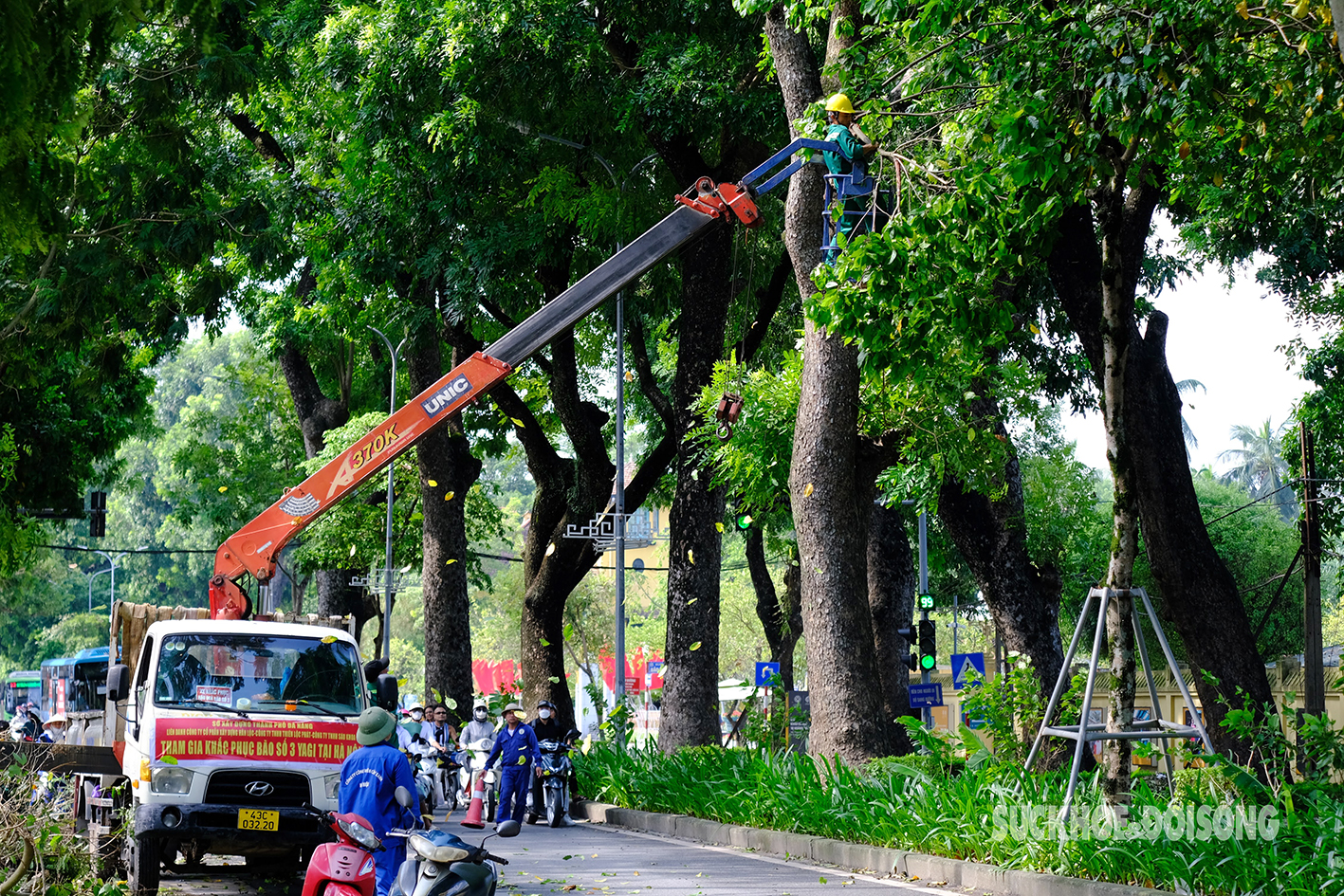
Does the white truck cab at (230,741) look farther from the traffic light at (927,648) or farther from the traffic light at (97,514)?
the traffic light at (97,514)

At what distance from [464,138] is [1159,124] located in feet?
37.7

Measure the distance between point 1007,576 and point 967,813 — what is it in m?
6.69

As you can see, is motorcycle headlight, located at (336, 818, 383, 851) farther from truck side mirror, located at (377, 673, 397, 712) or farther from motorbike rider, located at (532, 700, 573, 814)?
motorbike rider, located at (532, 700, 573, 814)

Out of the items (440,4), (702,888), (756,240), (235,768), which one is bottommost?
(702,888)

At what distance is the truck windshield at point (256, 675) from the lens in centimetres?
1174

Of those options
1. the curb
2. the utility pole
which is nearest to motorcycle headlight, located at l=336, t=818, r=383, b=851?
the curb

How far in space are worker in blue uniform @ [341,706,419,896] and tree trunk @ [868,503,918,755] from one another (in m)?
14.5

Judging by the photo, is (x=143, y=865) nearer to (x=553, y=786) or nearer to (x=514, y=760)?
(x=514, y=760)

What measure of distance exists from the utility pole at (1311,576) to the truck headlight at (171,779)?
534 inches

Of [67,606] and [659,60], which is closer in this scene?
[659,60]

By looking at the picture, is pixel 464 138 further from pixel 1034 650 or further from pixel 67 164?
pixel 67 164

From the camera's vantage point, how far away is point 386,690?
11930mm

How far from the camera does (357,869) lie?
7.88m

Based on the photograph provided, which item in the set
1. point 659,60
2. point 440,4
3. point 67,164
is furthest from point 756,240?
point 67,164
